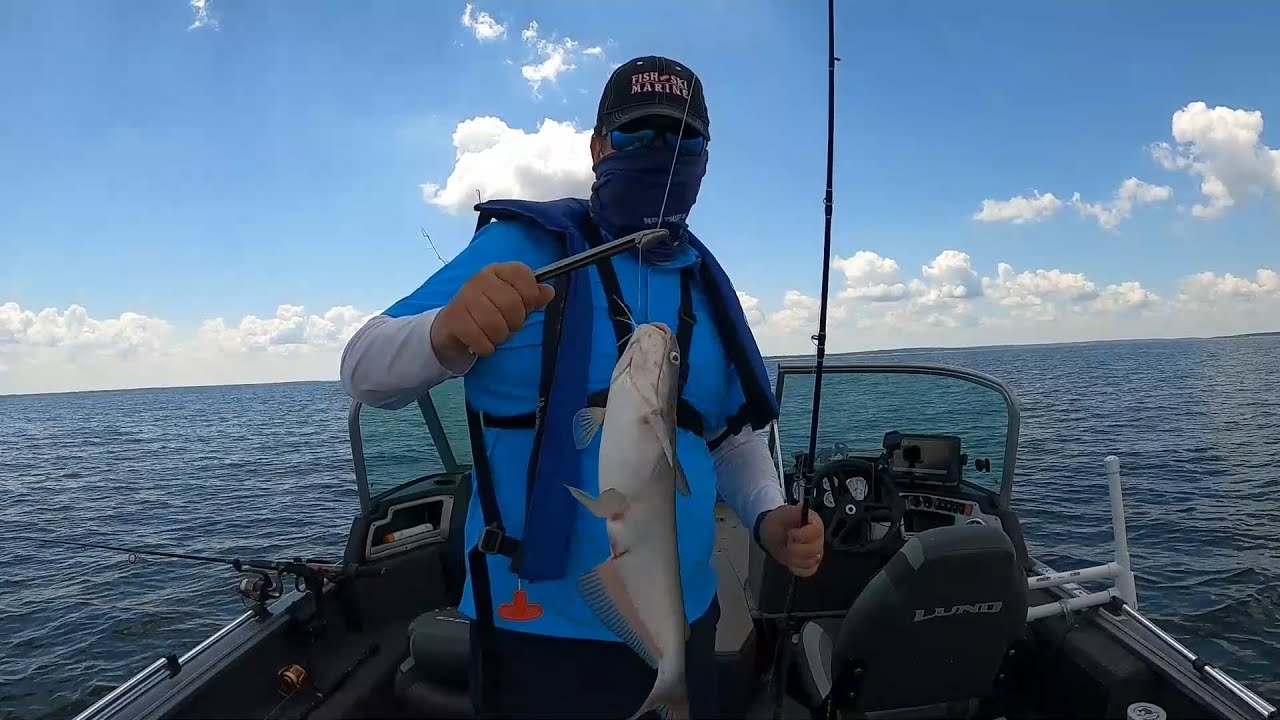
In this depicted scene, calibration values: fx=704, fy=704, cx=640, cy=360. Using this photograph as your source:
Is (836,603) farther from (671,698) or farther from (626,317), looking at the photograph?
(626,317)

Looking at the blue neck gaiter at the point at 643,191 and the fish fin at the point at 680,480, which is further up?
the blue neck gaiter at the point at 643,191

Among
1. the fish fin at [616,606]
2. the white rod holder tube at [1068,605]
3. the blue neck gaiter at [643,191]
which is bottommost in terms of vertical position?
the white rod holder tube at [1068,605]

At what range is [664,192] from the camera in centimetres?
256

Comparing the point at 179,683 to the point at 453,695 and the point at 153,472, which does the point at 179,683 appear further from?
the point at 153,472

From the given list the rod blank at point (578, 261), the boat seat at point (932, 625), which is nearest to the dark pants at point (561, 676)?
the rod blank at point (578, 261)

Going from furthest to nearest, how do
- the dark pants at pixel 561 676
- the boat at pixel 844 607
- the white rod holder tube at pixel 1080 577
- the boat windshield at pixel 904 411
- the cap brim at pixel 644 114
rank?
the boat windshield at pixel 904 411 < the white rod holder tube at pixel 1080 577 < the boat at pixel 844 607 < the cap brim at pixel 644 114 < the dark pants at pixel 561 676

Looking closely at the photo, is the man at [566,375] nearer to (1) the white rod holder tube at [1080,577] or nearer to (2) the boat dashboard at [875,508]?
(2) the boat dashboard at [875,508]

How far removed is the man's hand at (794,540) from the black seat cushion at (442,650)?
8.64ft

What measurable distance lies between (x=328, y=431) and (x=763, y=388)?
6299 cm

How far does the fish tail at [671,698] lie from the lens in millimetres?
2109

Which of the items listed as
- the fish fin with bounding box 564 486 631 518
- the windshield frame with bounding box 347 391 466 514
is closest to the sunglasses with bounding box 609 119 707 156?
the fish fin with bounding box 564 486 631 518

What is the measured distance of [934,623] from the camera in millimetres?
3797

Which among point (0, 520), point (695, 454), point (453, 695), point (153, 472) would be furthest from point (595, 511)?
point (153, 472)

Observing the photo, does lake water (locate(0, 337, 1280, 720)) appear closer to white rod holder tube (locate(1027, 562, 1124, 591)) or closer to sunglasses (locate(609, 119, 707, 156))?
white rod holder tube (locate(1027, 562, 1124, 591))
